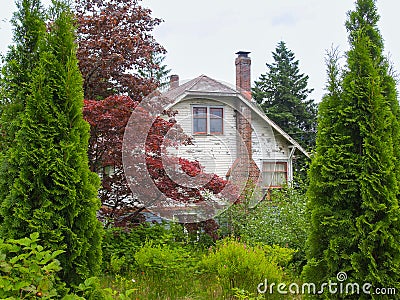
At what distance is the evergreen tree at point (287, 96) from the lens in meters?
26.5

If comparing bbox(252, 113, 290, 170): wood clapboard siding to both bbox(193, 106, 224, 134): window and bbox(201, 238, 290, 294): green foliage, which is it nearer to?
bbox(193, 106, 224, 134): window

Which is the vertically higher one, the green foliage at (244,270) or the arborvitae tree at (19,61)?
the arborvitae tree at (19,61)

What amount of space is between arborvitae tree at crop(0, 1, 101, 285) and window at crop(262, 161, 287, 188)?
10246 mm

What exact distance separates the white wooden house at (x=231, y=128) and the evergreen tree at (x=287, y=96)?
938 cm

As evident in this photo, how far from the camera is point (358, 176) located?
11.7 ft

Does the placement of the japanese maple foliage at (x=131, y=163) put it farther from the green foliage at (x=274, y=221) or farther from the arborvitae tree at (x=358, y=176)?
the arborvitae tree at (x=358, y=176)

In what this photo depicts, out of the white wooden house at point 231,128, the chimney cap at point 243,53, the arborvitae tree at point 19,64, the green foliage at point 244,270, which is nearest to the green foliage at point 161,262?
the green foliage at point 244,270

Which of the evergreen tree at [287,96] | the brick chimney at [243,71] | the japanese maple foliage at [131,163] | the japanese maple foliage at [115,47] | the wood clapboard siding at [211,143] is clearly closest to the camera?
the japanese maple foliage at [131,163]

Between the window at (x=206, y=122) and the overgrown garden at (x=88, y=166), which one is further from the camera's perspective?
the window at (x=206, y=122)

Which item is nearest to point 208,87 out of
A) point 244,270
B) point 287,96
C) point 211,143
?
point 211,143

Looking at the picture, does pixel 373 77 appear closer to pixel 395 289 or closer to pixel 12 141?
pixel 395 289

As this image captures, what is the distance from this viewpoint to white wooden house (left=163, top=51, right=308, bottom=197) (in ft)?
37.9

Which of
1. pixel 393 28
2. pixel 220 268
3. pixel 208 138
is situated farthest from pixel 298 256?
pixel 208 138

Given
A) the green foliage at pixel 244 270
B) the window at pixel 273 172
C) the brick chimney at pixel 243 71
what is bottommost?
the green foliage at pixel 244 270
